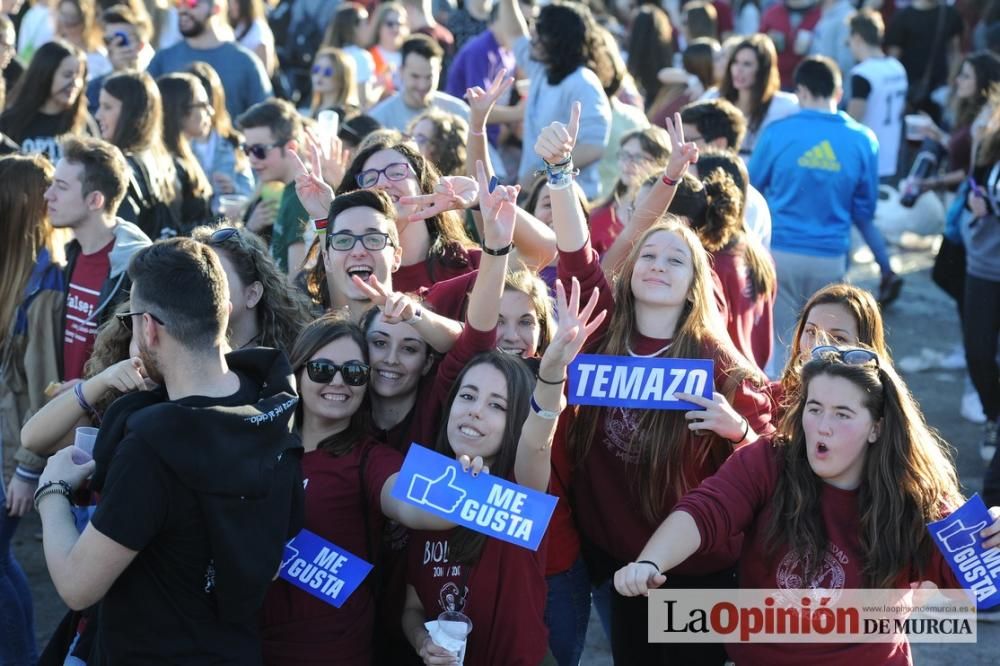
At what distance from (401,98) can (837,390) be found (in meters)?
5.20

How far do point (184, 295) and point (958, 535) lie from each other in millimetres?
1955

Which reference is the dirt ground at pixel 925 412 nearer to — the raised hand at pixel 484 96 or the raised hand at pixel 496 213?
the raised hand at pixel 484 96

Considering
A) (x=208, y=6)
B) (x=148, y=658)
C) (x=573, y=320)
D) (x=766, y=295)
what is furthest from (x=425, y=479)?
(x=208, y=6)

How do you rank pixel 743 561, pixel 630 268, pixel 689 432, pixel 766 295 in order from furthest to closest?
pixel 766 295 < pixel 630 268 < pixel 689 432 < pixel 743 561

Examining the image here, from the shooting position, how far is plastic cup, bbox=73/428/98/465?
10.1 feet

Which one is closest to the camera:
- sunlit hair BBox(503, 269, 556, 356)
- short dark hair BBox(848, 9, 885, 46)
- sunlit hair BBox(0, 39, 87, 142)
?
sunlit hair BBox(503, 269, 556, 356)

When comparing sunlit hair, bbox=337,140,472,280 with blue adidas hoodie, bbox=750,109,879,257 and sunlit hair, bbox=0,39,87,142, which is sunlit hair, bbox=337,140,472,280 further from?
sunlit hair, bbox=0,39,87,142

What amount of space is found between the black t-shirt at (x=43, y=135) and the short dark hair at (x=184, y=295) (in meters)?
4.41

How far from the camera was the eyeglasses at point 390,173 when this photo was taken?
4578mm

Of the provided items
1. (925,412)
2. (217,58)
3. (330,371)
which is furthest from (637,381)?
(217,58)

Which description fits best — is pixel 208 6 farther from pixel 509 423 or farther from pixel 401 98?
pixel 509 423

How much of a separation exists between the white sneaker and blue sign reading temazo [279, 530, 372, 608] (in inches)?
200

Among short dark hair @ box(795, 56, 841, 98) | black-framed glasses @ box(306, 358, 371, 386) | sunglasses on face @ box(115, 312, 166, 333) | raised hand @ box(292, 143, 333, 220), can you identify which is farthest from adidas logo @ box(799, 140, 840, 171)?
sunglasses on face @ box(115, 312, 166, 333)

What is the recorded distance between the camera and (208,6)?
8281mm
